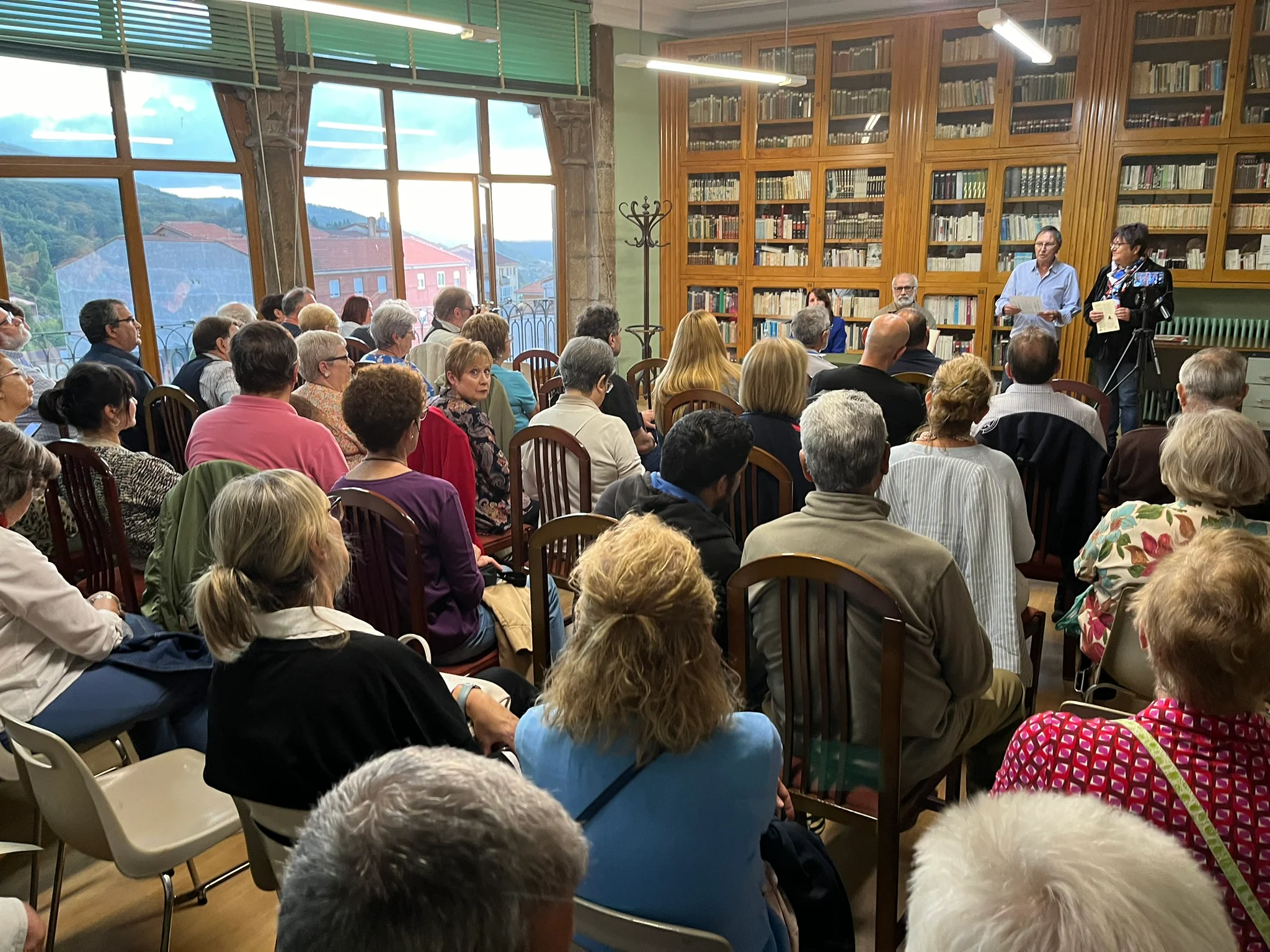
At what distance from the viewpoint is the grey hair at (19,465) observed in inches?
83.0

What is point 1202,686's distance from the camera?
1211 millimetres

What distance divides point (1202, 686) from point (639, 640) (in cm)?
78

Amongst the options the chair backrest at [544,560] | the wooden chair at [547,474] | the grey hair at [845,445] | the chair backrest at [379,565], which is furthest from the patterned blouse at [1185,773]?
the wooden chair at [547,474]

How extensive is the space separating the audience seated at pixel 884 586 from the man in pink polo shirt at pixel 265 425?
1590mm

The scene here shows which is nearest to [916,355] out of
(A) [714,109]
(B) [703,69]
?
(B) [703,69]

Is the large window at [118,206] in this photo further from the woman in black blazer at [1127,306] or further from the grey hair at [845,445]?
the woman in black blazer at [1127,306]

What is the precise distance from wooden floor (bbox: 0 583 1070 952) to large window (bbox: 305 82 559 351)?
5.29 m

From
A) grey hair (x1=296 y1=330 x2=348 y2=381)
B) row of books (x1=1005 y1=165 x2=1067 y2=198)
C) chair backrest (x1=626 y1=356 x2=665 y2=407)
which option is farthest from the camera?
row of books (x1=1005 y1=165 x2=1067 y2=198)

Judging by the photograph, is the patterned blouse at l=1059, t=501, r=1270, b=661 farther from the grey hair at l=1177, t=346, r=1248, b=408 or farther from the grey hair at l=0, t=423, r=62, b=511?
the grey hair at l=0, t=423, r=62, b=511

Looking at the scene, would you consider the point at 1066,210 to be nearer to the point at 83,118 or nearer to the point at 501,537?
the point at 501,537

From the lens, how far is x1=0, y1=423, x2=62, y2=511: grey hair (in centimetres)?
211

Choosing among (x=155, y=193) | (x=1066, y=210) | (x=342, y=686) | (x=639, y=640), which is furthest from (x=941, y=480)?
(x=155, y=193)

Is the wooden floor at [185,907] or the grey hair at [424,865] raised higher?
the grey hair at [424,865]

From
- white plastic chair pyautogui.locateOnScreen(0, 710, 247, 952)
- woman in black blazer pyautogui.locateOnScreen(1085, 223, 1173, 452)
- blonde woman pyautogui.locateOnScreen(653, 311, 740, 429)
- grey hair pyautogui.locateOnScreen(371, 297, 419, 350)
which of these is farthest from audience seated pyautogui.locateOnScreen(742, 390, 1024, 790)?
woman in black blazer pyautogui.locateOnScreen(1085, 223, 1173, 452)
